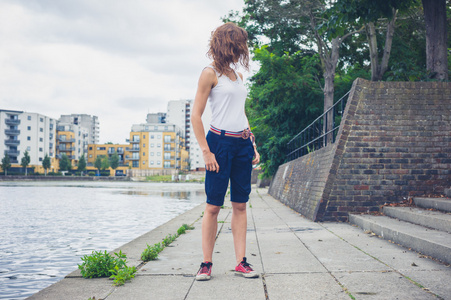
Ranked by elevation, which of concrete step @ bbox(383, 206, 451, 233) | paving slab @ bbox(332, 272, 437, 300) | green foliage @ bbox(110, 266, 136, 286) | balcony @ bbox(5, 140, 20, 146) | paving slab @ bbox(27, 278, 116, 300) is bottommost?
paving slab @ bbox(27, 278, 116, 300)

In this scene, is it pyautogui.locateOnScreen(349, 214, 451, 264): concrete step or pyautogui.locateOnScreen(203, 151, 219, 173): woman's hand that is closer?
pyautogui.locateOnScreen(203, 151, 219, 173): woman's hand

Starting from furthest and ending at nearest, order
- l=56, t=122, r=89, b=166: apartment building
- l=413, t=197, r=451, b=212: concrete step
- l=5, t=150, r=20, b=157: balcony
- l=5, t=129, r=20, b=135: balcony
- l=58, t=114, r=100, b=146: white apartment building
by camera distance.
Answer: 1. l=58, t=114, r=100, b=146: white apartment building
2. l=56, t=122, r=89, b=166: apartment building
3. l=5, t=129, r=20, b=135: balcony
4. l=5, t=150, r=20, b=157: balcony
5. l=413, t=197, r=451, b=212: concrete step

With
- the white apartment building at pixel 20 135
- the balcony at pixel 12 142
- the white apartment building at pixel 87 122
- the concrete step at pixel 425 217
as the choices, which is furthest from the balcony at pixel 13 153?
the concrete step at pixel 425 217

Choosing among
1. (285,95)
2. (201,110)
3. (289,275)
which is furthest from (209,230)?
(285,95)

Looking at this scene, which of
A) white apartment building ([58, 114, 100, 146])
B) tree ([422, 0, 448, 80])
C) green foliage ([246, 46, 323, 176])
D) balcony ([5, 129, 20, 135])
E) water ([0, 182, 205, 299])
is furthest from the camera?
white apartment building ([58, 114, 100, 146])

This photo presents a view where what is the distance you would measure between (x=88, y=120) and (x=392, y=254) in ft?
496

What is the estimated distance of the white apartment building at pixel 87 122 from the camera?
136125mm

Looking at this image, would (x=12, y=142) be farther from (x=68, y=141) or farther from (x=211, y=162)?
(x=211, y=162)

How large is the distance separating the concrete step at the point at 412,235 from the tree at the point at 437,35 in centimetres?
372

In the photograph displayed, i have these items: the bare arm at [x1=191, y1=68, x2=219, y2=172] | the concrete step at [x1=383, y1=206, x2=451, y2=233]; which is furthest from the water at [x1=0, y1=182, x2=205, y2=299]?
the concrete step at [x1=383, y1=206, x2=451, y2=233]

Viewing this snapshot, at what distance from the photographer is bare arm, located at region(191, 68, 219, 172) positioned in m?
3.51

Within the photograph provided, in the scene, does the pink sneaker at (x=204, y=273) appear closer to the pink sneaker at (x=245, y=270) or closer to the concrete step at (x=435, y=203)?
the pink sneaker at (x=245, y=270)

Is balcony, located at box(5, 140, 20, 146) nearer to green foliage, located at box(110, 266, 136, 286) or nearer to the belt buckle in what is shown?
green foliage, located at box(110, 266, 136, 286)

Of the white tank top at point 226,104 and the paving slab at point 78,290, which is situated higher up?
the white tank top at point 226,104
